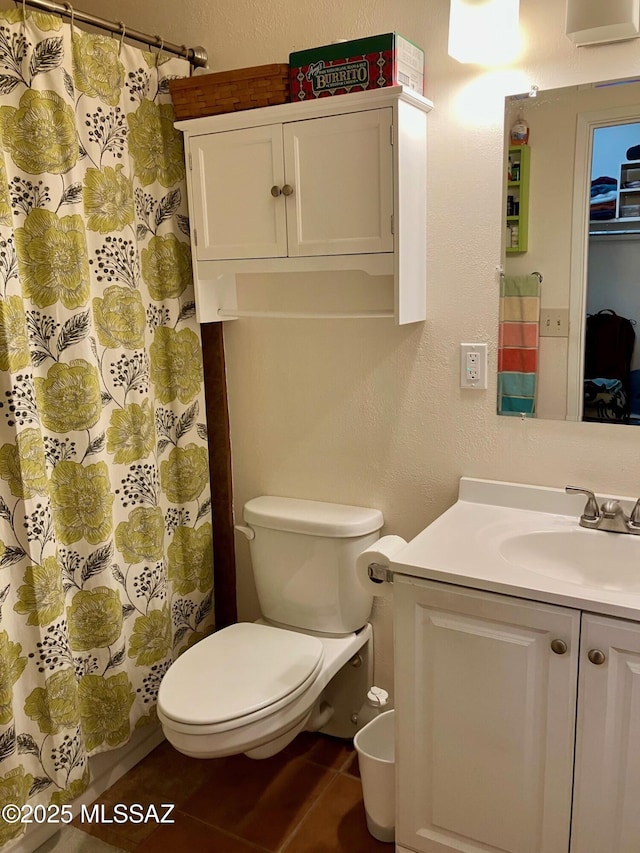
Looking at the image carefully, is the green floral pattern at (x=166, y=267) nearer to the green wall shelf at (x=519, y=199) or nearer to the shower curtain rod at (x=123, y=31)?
the shower curtain rod at (x=123, y=31)

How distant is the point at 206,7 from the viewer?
2123 mm

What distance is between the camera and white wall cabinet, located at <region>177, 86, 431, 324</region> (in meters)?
1.75

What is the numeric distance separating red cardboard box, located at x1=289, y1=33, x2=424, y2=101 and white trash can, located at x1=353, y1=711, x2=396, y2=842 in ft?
5.26

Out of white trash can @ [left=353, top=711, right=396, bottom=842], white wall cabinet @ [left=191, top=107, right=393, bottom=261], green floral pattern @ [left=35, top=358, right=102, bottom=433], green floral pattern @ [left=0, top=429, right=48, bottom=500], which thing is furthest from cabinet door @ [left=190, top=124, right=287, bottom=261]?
white trash can @ [left=353, top=711, right=396, bottom=842]

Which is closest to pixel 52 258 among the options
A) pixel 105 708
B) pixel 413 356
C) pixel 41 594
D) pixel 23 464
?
pixel 23 464

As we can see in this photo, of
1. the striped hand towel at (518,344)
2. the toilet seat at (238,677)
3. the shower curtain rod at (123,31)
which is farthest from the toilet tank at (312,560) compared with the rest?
the shower curtain rod at (123,31)

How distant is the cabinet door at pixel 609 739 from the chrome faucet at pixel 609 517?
39 cm

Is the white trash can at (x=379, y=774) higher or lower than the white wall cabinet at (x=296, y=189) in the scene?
lower

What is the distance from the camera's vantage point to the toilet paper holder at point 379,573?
67.6 inches

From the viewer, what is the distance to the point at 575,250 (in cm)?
173

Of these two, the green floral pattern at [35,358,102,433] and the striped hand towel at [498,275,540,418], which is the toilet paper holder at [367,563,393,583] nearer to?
the striped hand towel at [498,275,540,418]

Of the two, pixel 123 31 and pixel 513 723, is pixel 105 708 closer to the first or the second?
pixel 513 723

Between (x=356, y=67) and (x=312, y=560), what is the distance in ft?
4.24

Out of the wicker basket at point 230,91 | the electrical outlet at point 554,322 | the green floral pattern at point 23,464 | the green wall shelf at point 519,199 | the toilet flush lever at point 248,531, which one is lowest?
the toilet flush lever at point 248,531
